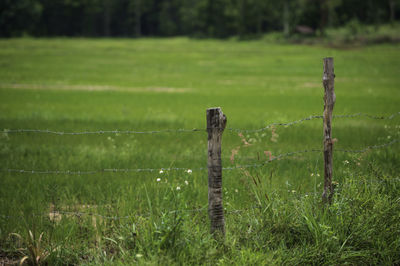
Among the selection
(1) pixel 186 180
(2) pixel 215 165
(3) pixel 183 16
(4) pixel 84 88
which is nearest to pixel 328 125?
(2) pixel 215 165

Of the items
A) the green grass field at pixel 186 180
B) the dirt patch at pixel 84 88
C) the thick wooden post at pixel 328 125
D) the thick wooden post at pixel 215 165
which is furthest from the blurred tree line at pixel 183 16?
the thick wooden post at pixel 215 165

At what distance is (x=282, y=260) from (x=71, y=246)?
2.50 m

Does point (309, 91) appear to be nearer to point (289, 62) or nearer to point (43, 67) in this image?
point (289, 62)

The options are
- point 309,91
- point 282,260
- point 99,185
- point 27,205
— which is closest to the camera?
point 282,260

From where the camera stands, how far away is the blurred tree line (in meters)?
84.7

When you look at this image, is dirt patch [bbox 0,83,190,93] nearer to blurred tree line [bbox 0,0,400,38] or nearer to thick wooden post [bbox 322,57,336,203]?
thick wooden post [bbox 322,57,336,203]

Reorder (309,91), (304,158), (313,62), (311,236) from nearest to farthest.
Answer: (311,236)
(304,158)
(309,91)
(313,62)

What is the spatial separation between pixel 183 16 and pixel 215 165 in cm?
12659

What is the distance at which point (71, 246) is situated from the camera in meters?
5.11

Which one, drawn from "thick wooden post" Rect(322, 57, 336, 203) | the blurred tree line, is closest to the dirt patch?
"thick wooden post" Rect(322, 57, 336, 203)

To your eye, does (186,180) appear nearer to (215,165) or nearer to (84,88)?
(215,165)

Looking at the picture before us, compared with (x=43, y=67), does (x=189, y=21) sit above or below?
above

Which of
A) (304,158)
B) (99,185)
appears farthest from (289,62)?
(99,185)

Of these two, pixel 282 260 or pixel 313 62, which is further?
pixel 313 62
